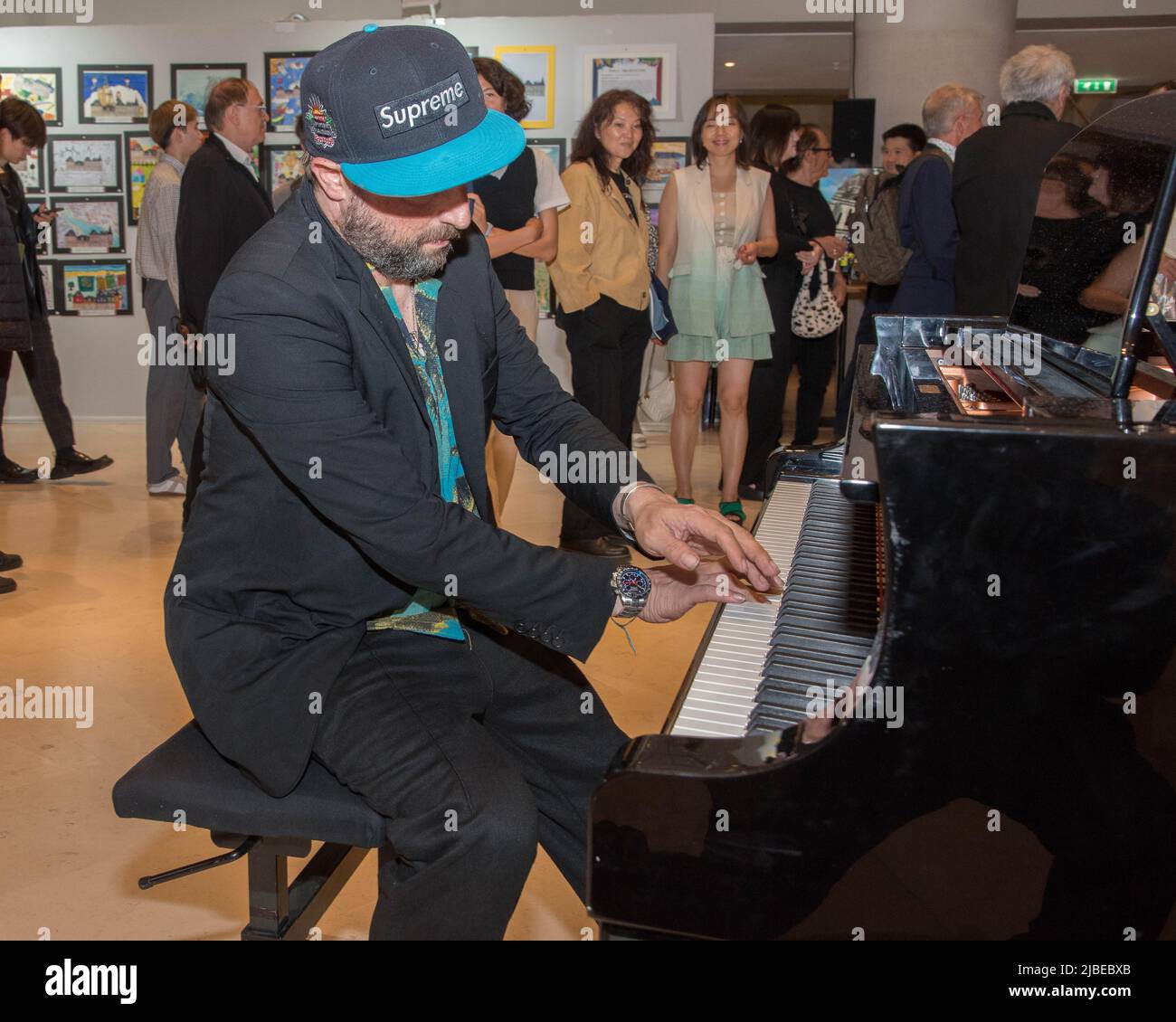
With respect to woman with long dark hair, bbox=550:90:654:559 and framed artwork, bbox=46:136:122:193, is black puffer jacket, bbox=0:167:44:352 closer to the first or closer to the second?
framed artwork, bbox=46:136:122:193

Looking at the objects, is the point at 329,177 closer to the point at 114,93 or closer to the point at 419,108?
the point at 419,108

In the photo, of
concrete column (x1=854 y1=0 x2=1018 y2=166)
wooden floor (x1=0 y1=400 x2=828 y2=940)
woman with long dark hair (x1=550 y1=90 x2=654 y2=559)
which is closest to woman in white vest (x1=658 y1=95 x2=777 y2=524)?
woman with long dark hair (x1=550 y1=90 x2=654 y2=559)

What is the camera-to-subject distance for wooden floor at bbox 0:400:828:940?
231 cm

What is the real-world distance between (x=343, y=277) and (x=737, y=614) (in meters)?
0.68

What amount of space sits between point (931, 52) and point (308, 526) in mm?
6498

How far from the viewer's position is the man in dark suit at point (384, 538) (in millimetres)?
1495

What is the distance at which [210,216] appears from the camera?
428cm

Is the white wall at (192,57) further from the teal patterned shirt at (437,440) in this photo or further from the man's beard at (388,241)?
the man's beard at (388,241)

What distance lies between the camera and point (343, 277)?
62.7 inches

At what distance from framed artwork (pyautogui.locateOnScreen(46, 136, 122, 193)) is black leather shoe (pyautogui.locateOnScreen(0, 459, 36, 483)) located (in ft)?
8.02

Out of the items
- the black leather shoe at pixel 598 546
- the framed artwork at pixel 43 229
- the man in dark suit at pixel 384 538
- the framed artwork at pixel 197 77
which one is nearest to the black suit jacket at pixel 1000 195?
the black leather shoe at pixel 598 546

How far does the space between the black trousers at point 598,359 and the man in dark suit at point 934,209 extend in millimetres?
1118

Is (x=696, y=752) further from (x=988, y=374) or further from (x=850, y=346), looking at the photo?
(x=850, y=346)
